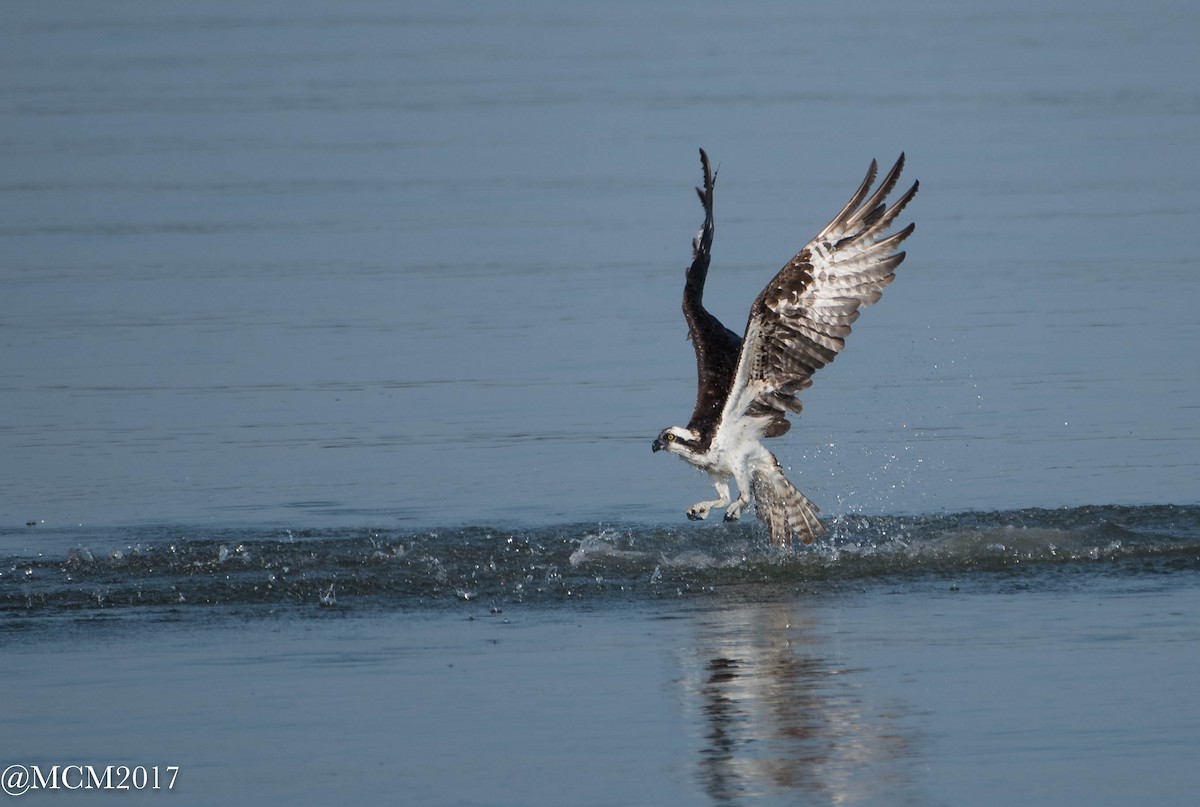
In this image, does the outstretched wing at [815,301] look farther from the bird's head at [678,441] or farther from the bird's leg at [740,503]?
the bird's leg at [740,503]

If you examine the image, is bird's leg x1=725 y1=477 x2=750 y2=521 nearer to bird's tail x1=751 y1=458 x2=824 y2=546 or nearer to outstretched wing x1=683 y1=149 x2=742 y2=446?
bird's tail x1=751 y1=458 x2=824 y2=546

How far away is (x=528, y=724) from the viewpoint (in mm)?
8070

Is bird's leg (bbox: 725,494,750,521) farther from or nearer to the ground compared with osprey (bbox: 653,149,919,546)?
nearer to the ground

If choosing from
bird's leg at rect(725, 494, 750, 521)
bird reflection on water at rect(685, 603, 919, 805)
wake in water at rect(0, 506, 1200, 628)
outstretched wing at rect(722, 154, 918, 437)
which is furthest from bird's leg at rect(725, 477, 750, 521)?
bird reflection on water at rect(685, 603, 919, 805)

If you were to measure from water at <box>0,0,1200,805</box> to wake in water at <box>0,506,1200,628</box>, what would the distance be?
4 cm

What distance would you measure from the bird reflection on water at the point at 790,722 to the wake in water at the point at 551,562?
1.10 m

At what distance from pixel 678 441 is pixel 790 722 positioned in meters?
3.34

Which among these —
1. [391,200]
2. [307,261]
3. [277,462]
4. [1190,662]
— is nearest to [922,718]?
[1190,662]

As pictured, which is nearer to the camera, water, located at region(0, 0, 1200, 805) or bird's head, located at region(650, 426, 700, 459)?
water, located at region(0, 0, 1200, 805)

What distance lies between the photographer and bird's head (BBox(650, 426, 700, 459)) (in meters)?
11.1

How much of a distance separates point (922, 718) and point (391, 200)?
1472 centimetres

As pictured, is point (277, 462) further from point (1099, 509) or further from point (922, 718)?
point (922, 718)

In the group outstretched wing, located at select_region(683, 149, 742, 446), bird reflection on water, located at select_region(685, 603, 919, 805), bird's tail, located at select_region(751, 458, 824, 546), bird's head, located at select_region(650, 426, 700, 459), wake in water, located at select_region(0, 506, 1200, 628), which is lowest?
bird reflection on water, located at select_region(685, 603, 919, 805)

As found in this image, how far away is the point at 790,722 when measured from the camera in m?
7.98
